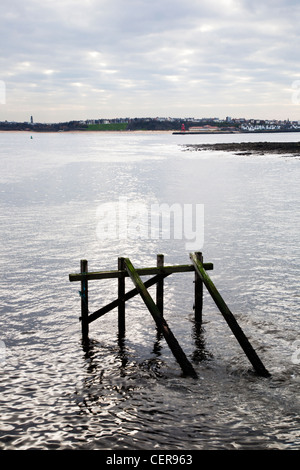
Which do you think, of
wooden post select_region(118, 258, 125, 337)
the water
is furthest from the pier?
the water

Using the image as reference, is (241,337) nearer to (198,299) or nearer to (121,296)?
(198,299)

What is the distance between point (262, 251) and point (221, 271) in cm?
522

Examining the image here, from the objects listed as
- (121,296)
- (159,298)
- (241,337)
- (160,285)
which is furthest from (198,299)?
(241,337)

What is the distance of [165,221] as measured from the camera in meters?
37.5

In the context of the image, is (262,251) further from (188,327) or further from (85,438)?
(85,438)

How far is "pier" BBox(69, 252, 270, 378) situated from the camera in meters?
12.6

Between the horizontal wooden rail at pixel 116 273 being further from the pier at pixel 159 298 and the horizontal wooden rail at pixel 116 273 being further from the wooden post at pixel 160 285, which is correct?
the wooden post at pixel 160 285

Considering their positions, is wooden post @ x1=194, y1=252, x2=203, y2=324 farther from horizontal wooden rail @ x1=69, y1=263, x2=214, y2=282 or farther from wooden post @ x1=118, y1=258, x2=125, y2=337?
wooden post @ x1=118, y1=258, x2=125, y2=337

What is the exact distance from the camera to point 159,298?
15.7 meters

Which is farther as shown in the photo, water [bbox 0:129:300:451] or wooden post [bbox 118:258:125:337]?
wooden post [bbox 118:258:125:337]

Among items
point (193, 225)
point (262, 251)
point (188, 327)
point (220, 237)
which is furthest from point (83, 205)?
point (188, 327)

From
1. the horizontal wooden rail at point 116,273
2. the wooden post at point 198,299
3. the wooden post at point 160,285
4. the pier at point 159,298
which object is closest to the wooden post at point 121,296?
the pier at point 159,298

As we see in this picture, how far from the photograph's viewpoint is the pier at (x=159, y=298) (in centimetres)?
1257

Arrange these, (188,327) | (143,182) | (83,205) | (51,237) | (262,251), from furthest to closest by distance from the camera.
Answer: (143,182)
(83,205)
(51,237)
(262,251)
(188,327)
